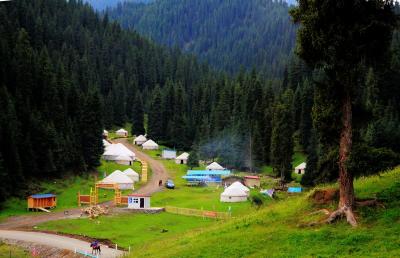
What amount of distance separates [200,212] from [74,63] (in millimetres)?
101737

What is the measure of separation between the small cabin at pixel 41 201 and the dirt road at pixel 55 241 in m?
10.9

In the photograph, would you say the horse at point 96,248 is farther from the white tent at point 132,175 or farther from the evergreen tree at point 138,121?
the evergreen tree at point 138,121

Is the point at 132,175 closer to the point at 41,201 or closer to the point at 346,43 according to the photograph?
the point at 41,201

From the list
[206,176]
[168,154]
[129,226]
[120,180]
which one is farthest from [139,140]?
[129,226]

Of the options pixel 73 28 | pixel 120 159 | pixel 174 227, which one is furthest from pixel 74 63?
pixel 174 227

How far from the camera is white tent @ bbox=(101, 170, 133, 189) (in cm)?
7069

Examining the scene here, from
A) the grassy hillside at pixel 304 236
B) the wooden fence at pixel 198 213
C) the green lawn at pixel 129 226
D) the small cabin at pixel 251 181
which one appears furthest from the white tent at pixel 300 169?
the grassy hillside at pixel 304 236

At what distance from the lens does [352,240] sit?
57.9 ft

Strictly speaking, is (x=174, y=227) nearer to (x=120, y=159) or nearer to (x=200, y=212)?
(x=200, y=212)

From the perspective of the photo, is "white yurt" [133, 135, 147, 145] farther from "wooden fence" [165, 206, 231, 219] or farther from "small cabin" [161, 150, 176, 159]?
"wooden fence" [165, 206, 231, 219]

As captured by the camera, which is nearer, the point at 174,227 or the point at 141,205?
the point at 174,227

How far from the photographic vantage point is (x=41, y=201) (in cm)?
5672

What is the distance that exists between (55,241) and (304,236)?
1059 inches

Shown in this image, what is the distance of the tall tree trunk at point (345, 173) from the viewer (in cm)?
1942
